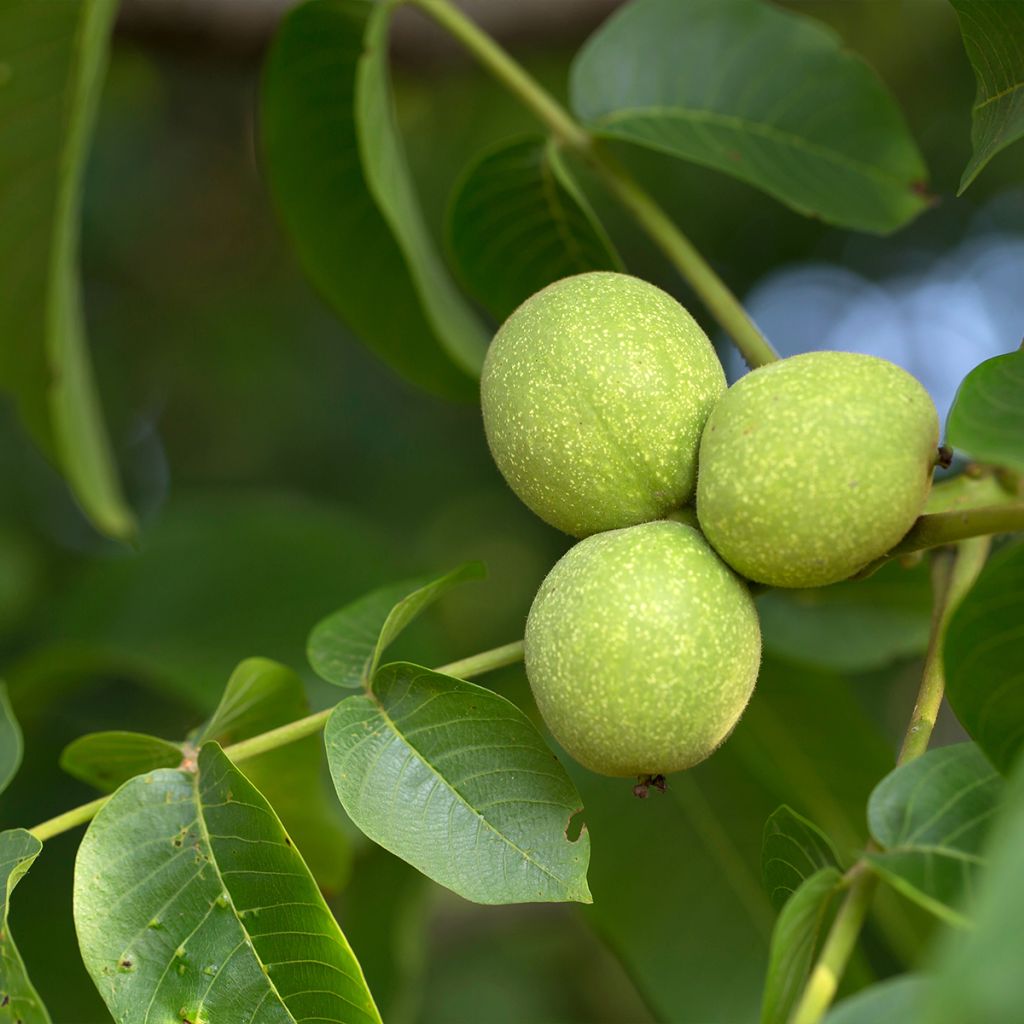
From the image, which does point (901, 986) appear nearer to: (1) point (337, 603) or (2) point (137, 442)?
(1) point (337, 603)

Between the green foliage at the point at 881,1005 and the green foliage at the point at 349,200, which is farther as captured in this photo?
the green foliage at the point at 349,200

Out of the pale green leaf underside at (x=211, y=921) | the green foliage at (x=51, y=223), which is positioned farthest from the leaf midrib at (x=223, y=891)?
the green foliage at (x=51, y=223)

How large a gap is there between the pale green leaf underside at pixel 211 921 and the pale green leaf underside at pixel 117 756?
0.11m

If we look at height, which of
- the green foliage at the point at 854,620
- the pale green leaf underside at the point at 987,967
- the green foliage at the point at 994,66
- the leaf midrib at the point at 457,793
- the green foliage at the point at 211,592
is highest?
the green foliage at the point at 994,66

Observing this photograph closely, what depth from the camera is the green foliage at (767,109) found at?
4.75 ft

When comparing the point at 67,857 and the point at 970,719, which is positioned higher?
the point at 970,719

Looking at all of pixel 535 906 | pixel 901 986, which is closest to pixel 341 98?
pixel 901 986

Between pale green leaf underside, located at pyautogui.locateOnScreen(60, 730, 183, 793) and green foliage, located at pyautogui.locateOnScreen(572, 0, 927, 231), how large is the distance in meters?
0.88

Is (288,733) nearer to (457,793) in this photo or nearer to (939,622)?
(457,793)

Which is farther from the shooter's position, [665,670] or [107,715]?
[107,715]

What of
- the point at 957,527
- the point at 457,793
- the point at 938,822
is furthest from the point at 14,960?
the point at 957,527

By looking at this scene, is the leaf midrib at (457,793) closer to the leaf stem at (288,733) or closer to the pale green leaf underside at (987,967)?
the leaf stem at (288,733)

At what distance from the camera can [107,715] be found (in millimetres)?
2086

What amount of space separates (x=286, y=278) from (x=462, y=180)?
5.48ft
